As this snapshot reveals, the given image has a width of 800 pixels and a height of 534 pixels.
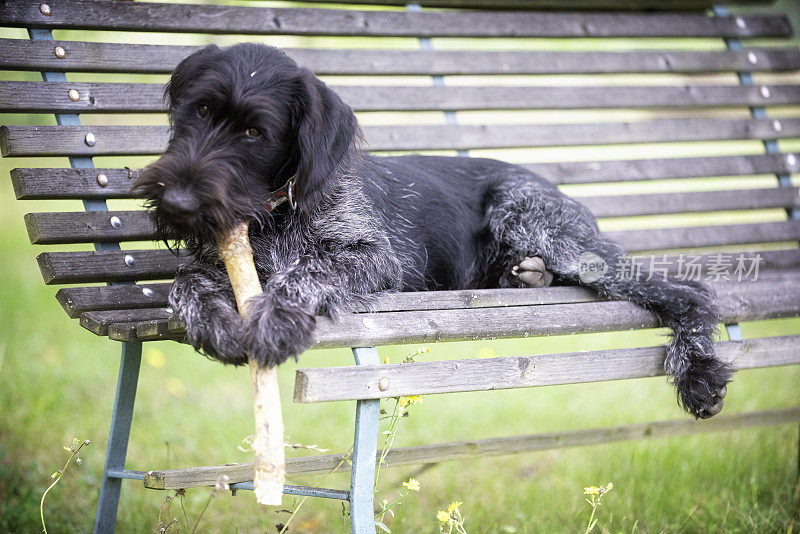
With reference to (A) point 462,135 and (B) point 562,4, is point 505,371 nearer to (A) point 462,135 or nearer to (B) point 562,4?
(A) point 462,135

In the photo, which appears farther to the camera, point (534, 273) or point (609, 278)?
point (534, 273)

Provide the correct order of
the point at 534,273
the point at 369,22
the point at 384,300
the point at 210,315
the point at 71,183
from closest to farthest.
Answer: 1. the point at 210,315
2. the point at 384,300
3. the point at 71,183
4. the point at 534,273
5. the point at 369,22

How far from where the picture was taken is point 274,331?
8.07ft

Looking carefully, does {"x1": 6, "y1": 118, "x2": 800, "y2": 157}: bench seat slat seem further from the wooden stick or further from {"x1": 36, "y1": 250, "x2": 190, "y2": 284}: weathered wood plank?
the wooden stick

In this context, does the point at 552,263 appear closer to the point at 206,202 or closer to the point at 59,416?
the point at 206,202

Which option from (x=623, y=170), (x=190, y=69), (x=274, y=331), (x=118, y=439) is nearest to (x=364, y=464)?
(x=274, y=331)

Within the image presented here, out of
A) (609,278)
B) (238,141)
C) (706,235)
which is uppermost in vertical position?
(238,141)

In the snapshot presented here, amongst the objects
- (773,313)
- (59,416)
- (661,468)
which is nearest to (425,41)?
(773,313)

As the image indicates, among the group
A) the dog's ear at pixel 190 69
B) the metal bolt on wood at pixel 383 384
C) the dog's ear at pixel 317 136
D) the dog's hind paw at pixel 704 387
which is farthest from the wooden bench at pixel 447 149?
the dog's ear at pixel 190 69

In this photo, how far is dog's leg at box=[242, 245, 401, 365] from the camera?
2.45m

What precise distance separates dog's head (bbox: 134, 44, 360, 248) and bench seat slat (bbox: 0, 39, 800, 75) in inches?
33.9

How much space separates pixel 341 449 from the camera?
187 inches

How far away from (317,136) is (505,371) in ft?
3.41

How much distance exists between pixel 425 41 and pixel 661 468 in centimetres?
270
